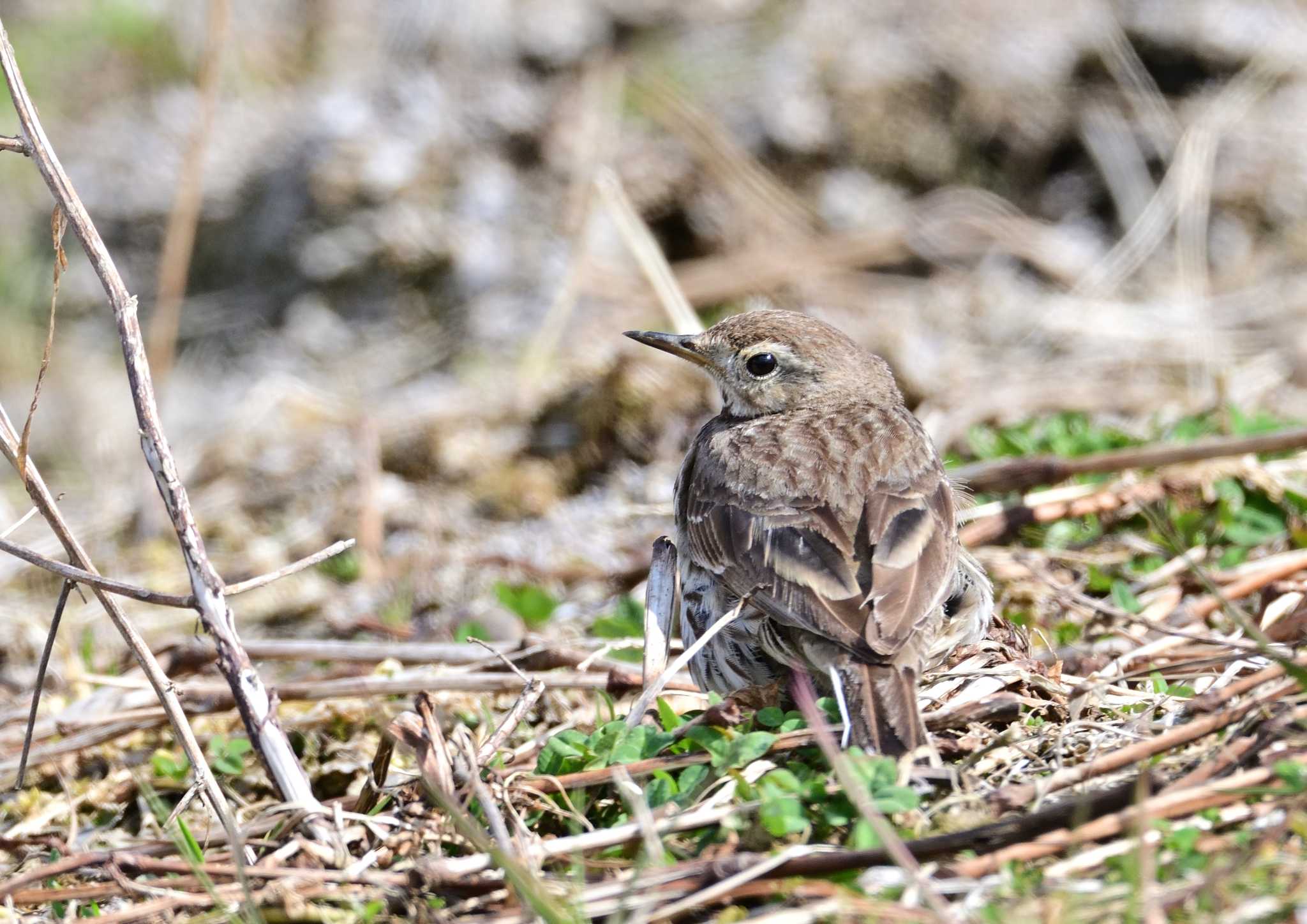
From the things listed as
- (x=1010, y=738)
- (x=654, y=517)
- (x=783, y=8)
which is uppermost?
(x=783, y=8)

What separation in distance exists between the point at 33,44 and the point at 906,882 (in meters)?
8.57

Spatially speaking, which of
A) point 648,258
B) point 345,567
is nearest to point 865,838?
point 648,258

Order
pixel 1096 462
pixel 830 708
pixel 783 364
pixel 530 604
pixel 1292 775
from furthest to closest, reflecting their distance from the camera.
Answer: pixel 530 604, pixel 1096 462, pixel 783 364, pixel 830 708, pixel 1292 775

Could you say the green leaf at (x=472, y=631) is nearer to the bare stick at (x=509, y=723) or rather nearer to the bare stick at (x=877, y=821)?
the bare stick at (x=509, y=723)

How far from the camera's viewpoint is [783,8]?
9.02 m

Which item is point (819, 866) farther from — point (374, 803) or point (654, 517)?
point (654, 517)

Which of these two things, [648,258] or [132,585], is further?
[648,258]

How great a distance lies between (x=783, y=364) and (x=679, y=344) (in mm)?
400

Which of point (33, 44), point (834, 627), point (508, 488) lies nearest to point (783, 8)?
point (508, 488)

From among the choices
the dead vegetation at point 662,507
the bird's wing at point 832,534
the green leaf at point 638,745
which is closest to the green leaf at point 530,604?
the dead vegetation at point 662,507

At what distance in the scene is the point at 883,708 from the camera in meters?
3.10

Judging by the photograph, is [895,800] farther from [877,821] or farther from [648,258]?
[648,258]

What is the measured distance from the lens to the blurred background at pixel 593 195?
7.89 meters

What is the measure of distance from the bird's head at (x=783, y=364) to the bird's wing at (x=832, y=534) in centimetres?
48
